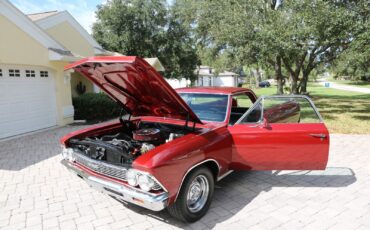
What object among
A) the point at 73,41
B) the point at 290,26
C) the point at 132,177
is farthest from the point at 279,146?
the point at 73,41

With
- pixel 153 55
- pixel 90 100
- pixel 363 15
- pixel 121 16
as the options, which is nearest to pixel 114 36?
pixel 121 16

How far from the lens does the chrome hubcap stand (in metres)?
3.47

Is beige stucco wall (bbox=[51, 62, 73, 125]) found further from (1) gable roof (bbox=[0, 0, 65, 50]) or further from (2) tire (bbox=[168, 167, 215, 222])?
(2) tire (bbox=[168, 167, 215, 222])

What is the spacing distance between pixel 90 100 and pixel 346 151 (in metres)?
9.90

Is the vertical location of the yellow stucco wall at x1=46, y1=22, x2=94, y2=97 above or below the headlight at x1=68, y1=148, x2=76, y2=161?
above

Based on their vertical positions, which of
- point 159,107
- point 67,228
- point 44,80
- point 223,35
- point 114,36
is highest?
point 114,36

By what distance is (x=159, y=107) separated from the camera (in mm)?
4363

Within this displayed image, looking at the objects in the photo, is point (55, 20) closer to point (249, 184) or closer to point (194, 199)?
point (249, 184)

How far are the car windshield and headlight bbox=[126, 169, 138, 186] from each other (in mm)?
1720

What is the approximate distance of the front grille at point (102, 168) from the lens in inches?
121

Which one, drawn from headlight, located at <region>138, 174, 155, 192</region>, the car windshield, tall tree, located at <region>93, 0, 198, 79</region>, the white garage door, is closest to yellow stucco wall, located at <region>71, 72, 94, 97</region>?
the white garage door

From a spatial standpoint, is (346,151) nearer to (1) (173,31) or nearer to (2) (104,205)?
(2) (104,205)

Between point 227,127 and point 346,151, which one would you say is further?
point 346,151

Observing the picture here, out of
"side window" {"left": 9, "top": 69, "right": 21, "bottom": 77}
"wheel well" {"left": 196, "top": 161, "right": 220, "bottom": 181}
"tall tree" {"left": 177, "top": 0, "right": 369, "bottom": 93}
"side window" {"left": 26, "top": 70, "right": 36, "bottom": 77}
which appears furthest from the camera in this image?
"tall tree" {"left": 177, "top": 0, "right": 369, "bottom": 93}
